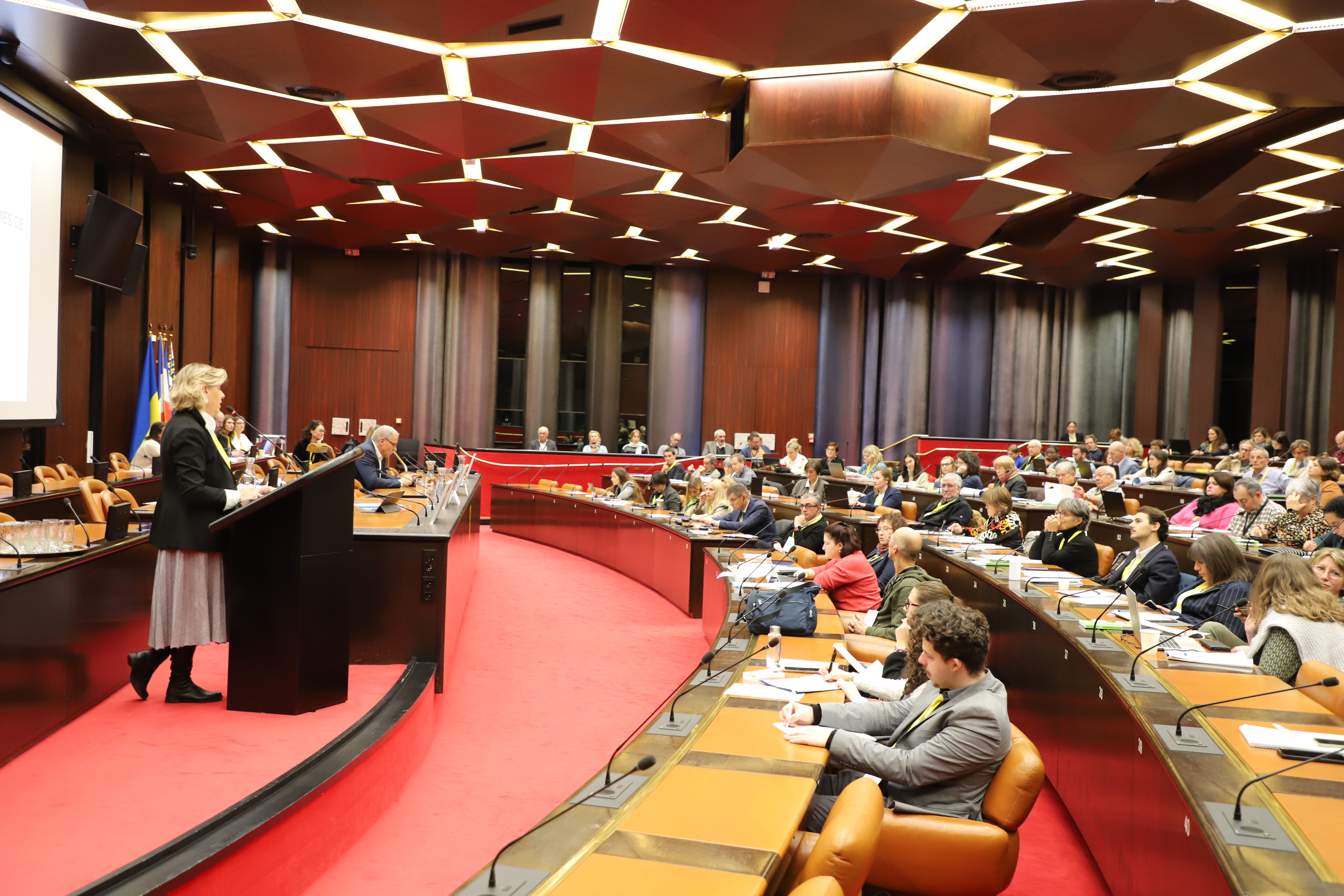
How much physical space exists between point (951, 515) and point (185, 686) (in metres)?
6.48

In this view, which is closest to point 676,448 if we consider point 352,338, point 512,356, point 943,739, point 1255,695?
point 512,356

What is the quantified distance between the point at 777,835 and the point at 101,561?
353 centimetres

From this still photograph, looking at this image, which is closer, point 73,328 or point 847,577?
point 847,577

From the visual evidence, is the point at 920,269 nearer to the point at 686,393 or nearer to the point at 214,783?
the point at 686,393

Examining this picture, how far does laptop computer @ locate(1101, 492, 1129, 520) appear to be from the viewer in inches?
365

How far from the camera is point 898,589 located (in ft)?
15.9

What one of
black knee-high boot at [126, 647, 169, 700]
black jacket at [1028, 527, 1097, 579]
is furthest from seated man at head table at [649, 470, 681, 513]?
black knee-high boot at [126, 647, 169, 700]

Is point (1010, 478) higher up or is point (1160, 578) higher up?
point (1010, 478)

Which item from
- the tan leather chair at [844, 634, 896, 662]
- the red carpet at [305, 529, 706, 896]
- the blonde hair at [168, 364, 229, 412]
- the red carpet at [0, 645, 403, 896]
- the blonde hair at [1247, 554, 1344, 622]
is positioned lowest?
the red carpet at [305, 529, 706, 896]

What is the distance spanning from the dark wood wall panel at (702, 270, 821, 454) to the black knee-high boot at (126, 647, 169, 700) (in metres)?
13.8

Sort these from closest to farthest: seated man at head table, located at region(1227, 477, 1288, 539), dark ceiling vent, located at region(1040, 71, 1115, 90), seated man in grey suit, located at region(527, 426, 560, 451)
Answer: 1. dark ceiling vent, located at region(1040, 71, 1115, 90)
2. seated man at head table, located at region(1227, 477, 1288, 539)
3. seated man in grey suit, located at region(527, 426, 560, 451)

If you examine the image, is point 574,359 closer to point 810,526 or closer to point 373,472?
point 373,472

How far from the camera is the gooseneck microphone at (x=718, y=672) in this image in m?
2.90

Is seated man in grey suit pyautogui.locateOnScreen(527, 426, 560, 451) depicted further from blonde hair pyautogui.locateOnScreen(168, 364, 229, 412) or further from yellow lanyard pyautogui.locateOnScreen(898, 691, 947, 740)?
yellow lanyard pyautogui.locateOnScreen(898, 691, 947, 740)
